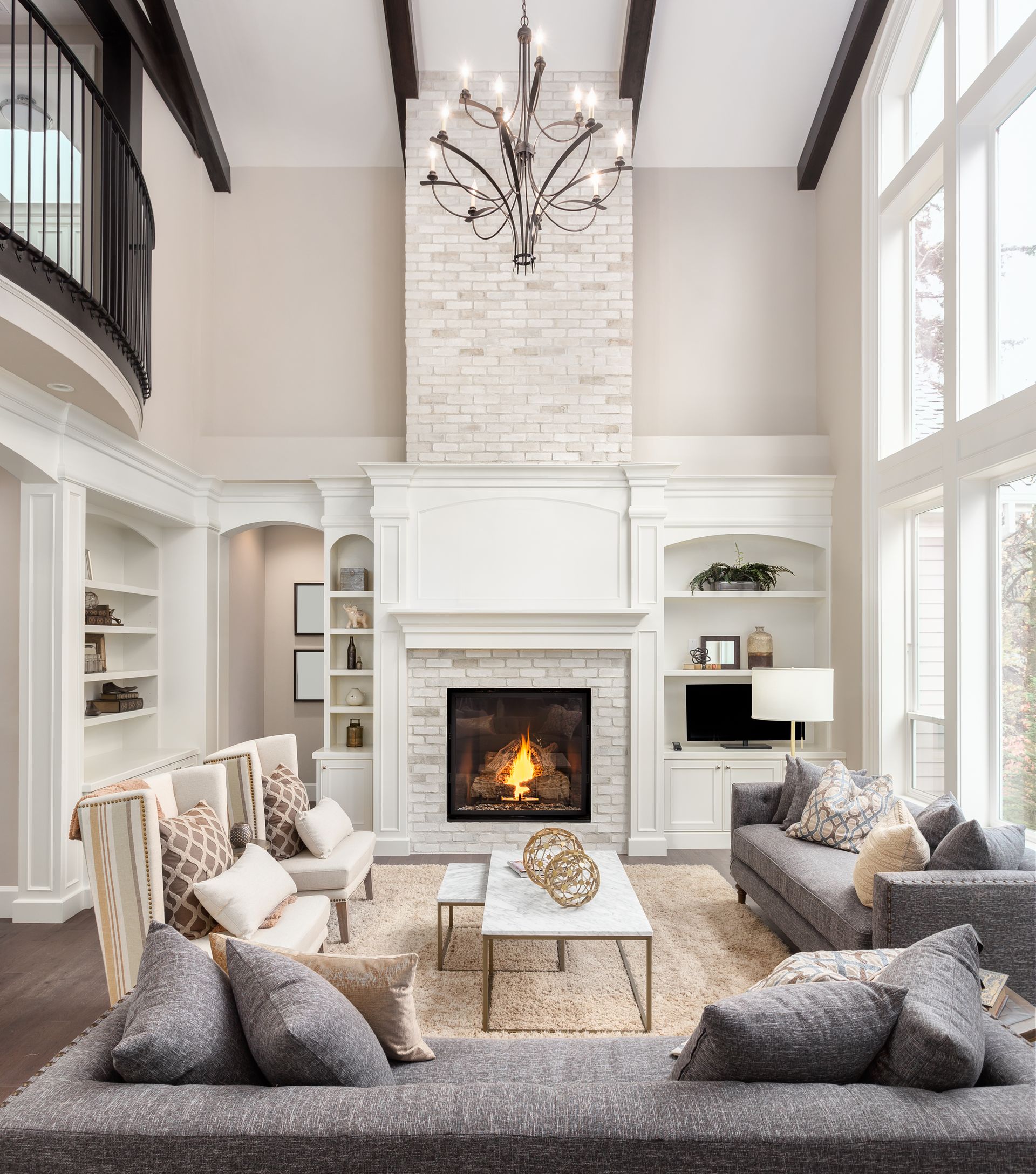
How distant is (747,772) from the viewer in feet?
19.2

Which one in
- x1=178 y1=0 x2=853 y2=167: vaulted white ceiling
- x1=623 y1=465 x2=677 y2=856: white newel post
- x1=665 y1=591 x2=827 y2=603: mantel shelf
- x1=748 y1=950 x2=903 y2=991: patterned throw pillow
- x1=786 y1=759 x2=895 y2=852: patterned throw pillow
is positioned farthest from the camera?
x1=665 y1=591 x2=827 y2=603: mantel shelf

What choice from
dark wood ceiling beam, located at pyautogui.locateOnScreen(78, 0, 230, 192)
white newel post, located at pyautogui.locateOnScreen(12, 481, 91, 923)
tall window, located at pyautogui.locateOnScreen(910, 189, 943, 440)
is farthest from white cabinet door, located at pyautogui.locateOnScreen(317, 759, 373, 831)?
dark wood ceiling beam, located at pyautogui.locateOnScreen(78, 0, 230, 192)

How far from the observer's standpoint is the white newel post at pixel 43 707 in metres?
4.23

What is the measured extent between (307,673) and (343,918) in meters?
3.83

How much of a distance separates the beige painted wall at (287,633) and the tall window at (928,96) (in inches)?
206

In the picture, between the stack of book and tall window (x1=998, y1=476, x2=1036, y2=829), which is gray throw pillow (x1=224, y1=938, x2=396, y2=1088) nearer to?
tall window (x1=998, y1=476, x2=1036, y2=829)

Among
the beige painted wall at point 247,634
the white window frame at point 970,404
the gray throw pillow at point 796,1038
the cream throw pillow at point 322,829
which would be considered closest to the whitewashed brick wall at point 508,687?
the cream throw pillow at point 322,829

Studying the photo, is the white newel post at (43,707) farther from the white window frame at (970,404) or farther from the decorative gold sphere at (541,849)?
the white window frame at (970,404)

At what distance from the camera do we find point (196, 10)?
5469 mm

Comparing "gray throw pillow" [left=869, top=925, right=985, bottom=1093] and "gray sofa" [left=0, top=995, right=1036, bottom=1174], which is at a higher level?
"gray throw pillow" [left=869, top=925, right=985, bottom=1093]

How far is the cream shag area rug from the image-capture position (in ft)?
10.4

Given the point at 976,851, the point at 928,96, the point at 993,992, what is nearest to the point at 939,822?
the point at 976,851

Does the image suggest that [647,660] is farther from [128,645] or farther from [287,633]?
[128,645]

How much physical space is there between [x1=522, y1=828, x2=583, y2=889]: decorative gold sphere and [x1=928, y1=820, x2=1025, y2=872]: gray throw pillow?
1.34 m
